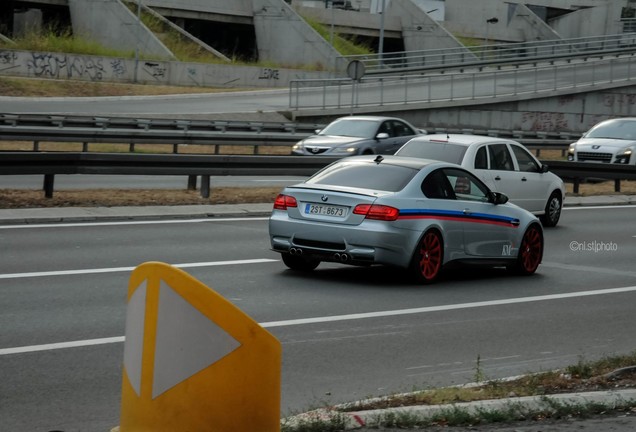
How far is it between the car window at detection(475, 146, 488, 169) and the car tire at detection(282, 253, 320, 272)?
6333 mm

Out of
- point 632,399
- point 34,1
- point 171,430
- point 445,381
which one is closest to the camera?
point 171,430

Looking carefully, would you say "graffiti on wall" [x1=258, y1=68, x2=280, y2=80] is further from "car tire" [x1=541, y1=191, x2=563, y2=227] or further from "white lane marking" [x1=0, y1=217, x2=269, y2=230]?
"white lane marking" [x1=0, y1=217, x2=269, y2=230]

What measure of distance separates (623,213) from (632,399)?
17196 mm

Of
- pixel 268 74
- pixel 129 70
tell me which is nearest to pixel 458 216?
pixel 129 70

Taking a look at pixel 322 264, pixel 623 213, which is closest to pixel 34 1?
pixel 623 213

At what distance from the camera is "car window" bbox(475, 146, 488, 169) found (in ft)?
64.1

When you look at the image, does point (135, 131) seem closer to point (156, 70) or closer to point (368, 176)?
point (368, 176)

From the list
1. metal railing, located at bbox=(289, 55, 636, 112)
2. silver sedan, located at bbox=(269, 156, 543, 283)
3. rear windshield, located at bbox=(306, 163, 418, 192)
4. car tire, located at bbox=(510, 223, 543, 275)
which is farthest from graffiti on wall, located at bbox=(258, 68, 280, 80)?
rear windshield, located at bbox=(306, 163, 418, 192)

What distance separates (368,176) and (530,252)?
99.9 inches

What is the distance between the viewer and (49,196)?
19656mm

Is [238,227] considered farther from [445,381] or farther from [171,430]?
[171,430]

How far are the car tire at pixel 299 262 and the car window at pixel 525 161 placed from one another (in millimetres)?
7783

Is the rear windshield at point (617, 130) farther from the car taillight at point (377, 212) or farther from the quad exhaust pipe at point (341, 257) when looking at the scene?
the quad exhaust pipe at point (341, 257)

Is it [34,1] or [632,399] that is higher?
[34,1]
